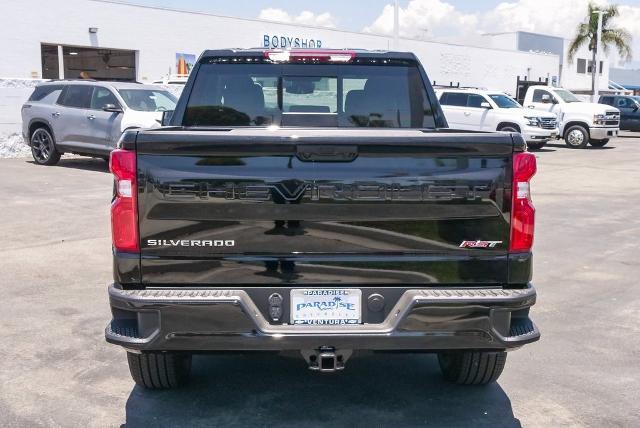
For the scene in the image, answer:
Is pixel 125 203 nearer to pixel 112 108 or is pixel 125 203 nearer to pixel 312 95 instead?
pixel 312 95

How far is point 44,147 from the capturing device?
671 inches

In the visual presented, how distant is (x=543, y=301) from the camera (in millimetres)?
6504

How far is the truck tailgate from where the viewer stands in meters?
3.46

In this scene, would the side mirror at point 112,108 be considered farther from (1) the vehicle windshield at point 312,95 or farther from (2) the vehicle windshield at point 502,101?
(2) the vehicle windshield at point 502,101

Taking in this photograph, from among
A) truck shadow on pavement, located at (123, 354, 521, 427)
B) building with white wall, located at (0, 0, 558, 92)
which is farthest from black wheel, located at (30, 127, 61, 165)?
truck shadow on pavement, located at (123, 354, 521, 427)

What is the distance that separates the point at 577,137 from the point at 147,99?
50.9 ft

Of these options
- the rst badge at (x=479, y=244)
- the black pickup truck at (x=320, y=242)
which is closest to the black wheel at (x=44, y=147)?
the black pickup truck at (x=320, y=242)

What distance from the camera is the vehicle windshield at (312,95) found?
5195 millimetres

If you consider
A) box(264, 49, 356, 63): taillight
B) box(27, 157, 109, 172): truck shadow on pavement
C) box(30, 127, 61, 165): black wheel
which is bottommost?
box(27, 157, 109, 172): truck shadow on pavement

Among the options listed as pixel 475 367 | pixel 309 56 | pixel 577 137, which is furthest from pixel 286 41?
pixel 475 367

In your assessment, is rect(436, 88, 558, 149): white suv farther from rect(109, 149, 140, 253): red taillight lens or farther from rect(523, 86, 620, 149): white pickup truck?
rect(109, 149, 140, 253): red taillight lens

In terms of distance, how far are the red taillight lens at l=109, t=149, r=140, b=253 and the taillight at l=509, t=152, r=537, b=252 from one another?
1.80 m

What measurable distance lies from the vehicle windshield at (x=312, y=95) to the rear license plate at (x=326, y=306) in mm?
1938

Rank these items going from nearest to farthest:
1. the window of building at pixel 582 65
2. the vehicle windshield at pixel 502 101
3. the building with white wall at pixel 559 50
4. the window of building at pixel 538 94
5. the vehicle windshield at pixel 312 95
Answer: the vehicle windshield at pixel 312 95 < the vehicle windshield at pixel 502 101 < the window of building at pixel 538 94 < the building with white wall at pixel 559 50 < the window of building at pixel 582 65
